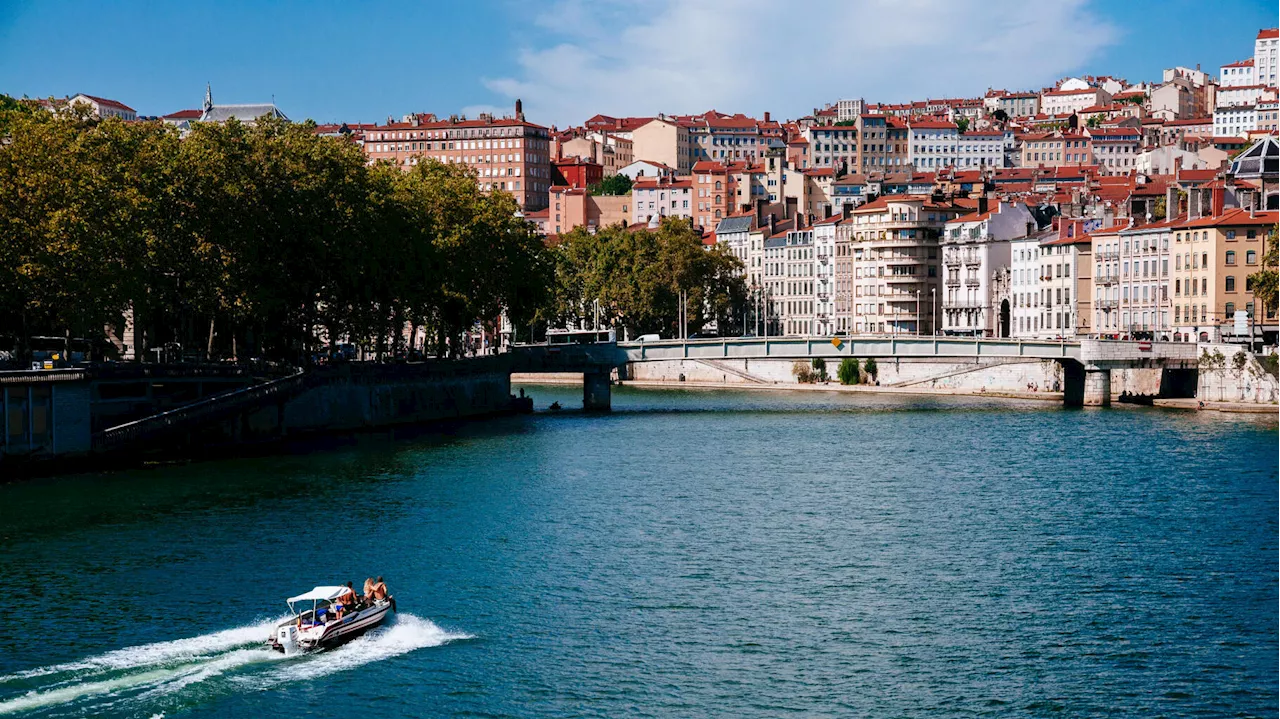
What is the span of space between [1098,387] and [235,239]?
178ft

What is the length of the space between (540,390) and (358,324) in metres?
53.4

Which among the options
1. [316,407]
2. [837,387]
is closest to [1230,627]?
[316,407]

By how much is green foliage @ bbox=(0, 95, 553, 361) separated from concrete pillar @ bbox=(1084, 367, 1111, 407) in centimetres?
3810

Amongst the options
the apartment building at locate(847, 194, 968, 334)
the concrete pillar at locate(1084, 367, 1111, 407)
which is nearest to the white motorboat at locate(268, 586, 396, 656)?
the concrete pillar at locate(1084, 367, 1111, 407)

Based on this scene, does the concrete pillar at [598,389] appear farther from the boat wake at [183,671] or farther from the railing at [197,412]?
the boat wake at [183,671]

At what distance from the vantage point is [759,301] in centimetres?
19788

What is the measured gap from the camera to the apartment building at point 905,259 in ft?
554

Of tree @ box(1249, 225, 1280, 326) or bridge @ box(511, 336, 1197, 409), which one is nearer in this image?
tree @ box(1249, 225, 1280, 326)

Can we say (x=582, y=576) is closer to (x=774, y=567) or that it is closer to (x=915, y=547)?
(x=774, y=567)

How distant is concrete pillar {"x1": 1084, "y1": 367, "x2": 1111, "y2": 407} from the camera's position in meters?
107

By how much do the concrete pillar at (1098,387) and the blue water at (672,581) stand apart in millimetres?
24031

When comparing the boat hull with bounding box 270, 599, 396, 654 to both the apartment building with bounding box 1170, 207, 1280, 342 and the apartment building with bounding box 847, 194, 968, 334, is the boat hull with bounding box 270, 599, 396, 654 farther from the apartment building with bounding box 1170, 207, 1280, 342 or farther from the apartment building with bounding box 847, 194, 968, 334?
the apartment building with bounding box 847, 194, 968, 334

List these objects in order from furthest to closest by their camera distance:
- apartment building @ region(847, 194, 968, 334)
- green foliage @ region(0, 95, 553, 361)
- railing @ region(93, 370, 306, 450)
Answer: apartment building @ region(847, 194, 968, 334)
green foliage @ region(0, 95, 553, 361)
railing @ region(93, 370, 306, 450)

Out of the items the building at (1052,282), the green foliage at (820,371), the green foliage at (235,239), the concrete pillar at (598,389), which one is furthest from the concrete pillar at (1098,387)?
the green foliage at (235,239)
